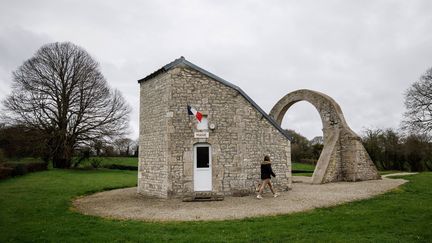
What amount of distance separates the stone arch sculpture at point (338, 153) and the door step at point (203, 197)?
6.44 m

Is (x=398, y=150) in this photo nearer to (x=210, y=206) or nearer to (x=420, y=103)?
(x=420, y=103)

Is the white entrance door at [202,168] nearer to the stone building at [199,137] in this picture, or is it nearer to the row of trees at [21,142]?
the stone building at [199,137]

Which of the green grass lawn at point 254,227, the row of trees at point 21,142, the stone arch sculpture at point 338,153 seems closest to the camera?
the green grass lawn at point 254,227

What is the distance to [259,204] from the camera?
1012 centimetres

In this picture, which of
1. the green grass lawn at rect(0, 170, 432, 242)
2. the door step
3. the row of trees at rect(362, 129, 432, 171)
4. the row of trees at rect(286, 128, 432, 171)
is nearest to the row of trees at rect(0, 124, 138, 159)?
the green grass lawn at rect(0, 170, 432, 242)

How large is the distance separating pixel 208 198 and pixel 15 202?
6603 mm

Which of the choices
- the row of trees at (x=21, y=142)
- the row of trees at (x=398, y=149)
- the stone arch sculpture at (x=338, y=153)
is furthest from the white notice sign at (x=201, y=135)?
the row of trees at (x=21, y=142)

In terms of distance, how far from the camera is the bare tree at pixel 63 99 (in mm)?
25578

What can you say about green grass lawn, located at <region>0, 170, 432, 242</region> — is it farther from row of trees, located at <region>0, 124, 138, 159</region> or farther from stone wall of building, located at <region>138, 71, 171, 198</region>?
row of trees, located at <region>0, 124, 138, 159</region>

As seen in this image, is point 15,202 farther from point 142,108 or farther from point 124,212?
point 142,108

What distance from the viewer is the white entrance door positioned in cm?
1204

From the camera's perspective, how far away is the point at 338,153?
55.9 feet

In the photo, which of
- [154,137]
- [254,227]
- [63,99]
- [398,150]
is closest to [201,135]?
[154,137]

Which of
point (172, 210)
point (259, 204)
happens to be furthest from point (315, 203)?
point (172, 210)
